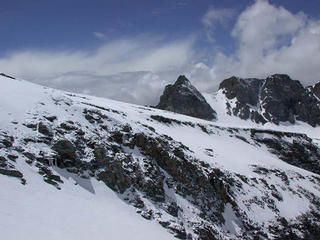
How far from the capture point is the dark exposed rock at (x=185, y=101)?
154 m

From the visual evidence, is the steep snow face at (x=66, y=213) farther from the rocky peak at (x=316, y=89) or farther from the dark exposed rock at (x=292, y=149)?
the rocky peak at (x=316, y=89)

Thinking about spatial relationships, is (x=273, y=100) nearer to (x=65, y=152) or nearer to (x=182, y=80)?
(x=182, y=80)

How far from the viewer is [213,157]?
42.6 metres

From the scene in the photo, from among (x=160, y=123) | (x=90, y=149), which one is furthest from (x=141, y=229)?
(x=160, y=123)

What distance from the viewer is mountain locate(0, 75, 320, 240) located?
757 inches

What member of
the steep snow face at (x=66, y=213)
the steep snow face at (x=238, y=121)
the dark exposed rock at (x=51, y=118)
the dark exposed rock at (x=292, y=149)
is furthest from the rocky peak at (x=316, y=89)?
the steep snow face at (x=66, y=213)

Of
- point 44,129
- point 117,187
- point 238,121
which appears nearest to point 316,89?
point 238,121

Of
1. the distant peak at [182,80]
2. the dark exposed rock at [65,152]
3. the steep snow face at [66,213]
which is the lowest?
the steep snow face at [66,213]

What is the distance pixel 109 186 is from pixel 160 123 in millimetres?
32754

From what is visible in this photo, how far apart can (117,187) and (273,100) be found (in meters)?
167

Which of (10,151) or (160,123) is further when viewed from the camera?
(160,123)

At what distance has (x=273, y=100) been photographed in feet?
588

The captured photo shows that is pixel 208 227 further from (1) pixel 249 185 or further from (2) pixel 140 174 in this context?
(1) pixel 249 185

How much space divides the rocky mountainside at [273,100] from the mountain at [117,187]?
430 ft
